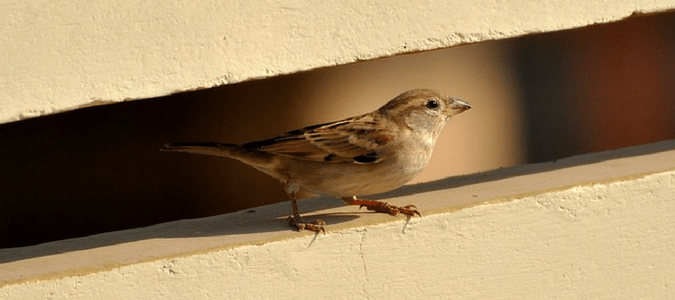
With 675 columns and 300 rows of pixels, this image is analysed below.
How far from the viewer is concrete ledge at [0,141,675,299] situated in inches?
142

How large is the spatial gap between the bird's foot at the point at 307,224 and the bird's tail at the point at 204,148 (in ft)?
1.32

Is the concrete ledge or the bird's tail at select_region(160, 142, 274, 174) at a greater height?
the bird's tail at select_region(160, 142, 274, 174)

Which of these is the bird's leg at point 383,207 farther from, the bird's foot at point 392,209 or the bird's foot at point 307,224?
the bird's foot at point 307,224

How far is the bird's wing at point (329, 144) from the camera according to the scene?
418 centimetres

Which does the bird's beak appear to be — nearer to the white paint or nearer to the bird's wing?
the bird's wing

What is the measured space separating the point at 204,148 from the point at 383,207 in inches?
26.8

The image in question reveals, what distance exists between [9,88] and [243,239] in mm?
895

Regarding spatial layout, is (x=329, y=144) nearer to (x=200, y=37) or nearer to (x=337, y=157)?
(x=337, y=157)

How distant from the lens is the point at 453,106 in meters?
4.47

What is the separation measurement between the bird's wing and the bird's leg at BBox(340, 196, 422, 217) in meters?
0.16

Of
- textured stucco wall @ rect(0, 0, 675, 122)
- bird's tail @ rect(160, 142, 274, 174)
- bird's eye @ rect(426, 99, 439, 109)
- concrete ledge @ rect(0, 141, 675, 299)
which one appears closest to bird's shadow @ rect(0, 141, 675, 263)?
concrete ledge @ rect(0, 141, 675, 299)

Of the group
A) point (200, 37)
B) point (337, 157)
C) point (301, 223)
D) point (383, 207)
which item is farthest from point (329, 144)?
point (200, 37)

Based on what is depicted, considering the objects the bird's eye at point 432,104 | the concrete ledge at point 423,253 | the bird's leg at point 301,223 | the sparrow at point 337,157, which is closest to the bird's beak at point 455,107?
the bird's eye at point 432,104

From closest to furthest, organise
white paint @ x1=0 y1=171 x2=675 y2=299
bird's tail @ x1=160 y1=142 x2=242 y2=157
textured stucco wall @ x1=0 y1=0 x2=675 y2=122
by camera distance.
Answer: textured stucco wall @ x1=0 y1=0 x2=675 y2=122, white paint @ x1=0 y1=171 x2=675 y2=299, bird's tail @ x1=160 y1=142 x2=242 y2=157
